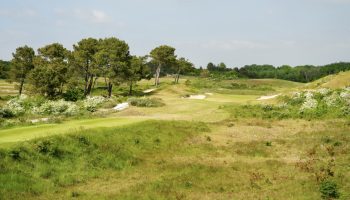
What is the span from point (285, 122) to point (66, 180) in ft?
97.5

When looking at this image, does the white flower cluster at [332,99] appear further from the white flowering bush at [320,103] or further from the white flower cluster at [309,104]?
the white flower cluster at [309,104]

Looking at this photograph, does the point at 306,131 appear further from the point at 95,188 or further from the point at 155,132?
the point at 95,188

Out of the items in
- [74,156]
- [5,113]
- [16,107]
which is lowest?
[5,113]

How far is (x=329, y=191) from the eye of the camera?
18859mm

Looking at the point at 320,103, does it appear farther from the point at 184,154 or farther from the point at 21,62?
the point at 21,62

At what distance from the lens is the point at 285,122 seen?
150 feet

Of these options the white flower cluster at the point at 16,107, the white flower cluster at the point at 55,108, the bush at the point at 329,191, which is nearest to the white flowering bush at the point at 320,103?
the white flower cluster at the point at 55,108

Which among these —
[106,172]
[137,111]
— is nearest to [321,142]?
[106,172]

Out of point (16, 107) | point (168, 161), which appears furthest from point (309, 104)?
point (16, 107)

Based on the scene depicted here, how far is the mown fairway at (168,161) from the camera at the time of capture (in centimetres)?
2072

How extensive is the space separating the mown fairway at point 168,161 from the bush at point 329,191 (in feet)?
1.04

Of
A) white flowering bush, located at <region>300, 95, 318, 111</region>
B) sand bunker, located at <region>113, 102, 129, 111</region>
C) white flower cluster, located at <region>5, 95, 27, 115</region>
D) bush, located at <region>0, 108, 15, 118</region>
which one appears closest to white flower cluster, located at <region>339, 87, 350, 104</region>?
white flowering bush, located at <region>300, 95, 318, 111</region>

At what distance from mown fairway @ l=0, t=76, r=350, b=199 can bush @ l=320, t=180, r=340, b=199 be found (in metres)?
0.32

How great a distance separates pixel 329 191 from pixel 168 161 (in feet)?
38.0
